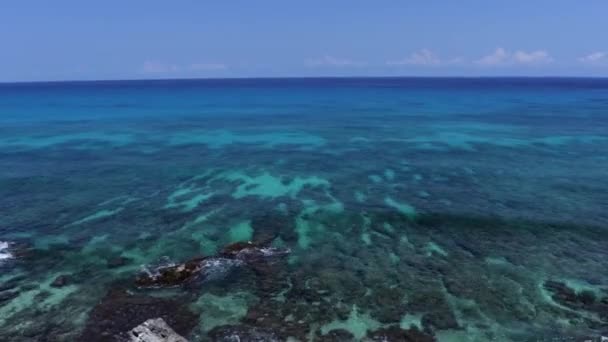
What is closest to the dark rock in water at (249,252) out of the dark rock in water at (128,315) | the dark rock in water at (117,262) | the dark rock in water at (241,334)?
the dark rock in water at (128,315)

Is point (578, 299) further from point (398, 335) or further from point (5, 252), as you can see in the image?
point (5, 252)

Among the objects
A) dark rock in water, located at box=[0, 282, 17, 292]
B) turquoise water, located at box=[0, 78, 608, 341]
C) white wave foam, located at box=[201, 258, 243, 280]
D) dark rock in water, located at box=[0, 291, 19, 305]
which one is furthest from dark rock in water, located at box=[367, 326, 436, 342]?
dark rock in water, located at box=[0, 282, 17, 292]

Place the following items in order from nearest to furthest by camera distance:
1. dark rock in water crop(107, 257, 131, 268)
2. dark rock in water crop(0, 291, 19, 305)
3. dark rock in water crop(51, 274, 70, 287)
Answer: dark rock in water crop(0, 291, 19, 305) < dark rock in water crop(51, 274, 70, 287) < dark rock in water crop(107, 257, 131, 268)

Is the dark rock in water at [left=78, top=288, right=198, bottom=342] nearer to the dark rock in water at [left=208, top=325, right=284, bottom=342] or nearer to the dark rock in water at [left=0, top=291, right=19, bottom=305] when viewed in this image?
the dark rock in water at [left=208, top=325, right=284, bottom=342]

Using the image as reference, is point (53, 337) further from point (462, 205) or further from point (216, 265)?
point (462, 205)

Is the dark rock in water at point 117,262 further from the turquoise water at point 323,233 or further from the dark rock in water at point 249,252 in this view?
the dark rock in water at point 249,252

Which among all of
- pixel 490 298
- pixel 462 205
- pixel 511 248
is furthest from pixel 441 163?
pixel 490 298

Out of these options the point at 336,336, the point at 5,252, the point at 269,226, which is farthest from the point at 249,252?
the point at 5,252
